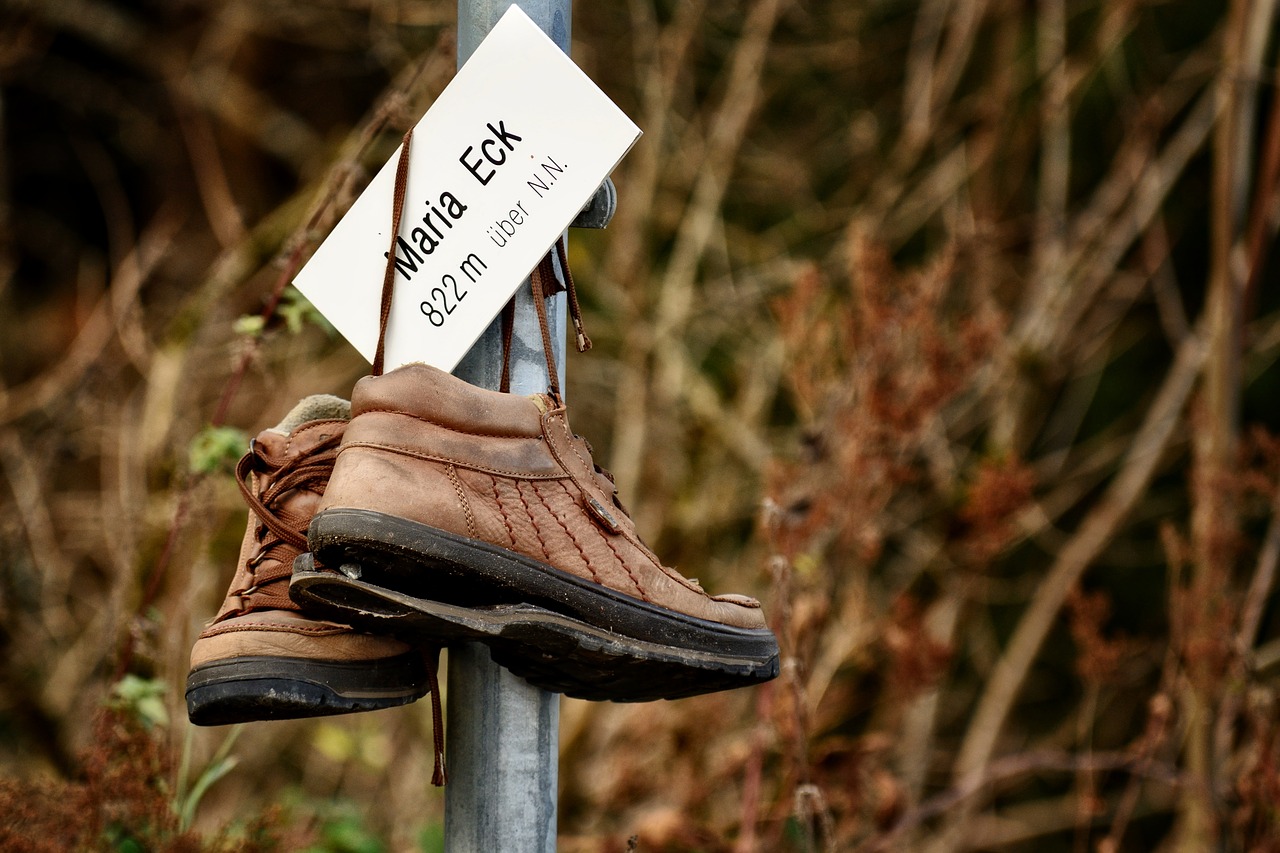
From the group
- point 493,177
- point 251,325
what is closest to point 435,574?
point 493,177

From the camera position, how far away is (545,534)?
1.26 meters

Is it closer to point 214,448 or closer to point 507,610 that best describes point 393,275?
point 507,610

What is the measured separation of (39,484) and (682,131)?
8.82ft

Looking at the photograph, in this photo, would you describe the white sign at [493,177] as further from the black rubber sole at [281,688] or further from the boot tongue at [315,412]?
the black rubber sole at [281,688]

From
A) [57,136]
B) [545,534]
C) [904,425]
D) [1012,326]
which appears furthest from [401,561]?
[57,136]

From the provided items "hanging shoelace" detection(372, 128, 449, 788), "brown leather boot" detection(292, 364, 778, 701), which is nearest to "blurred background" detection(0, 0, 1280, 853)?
"hanging shoelace" detection(372, 128, 449, 788)

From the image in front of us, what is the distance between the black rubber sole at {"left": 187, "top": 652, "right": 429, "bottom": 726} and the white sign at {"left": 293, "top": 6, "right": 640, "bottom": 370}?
1.16 feet

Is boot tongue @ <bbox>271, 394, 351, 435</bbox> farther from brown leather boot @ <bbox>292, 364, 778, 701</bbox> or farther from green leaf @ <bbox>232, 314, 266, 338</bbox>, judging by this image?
green leaf @ <bbox>232, 314, 266, 338</bbox>

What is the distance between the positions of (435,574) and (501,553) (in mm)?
73

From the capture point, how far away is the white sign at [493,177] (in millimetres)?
1237

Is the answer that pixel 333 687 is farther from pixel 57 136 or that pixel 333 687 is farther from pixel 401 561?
pixel 57 136

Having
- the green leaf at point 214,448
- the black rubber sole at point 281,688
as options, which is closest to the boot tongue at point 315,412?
the black rubber sole at point 281,688

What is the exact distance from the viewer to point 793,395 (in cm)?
433

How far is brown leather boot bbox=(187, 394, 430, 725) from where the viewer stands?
1.21m
